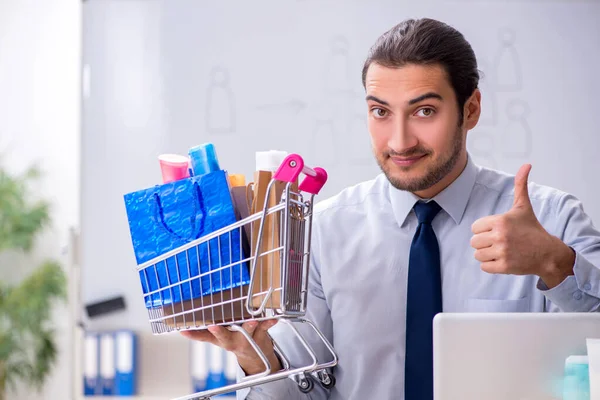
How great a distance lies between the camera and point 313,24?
3.45m

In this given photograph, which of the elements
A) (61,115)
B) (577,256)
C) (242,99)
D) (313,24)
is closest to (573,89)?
(313,24)

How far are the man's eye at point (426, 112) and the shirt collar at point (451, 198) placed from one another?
0.22 meters

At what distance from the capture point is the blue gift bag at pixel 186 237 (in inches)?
47.8

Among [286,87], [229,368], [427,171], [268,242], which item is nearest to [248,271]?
[268,242]

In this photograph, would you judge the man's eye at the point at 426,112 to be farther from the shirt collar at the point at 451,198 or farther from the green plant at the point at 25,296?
the green plant at the point at 25,296

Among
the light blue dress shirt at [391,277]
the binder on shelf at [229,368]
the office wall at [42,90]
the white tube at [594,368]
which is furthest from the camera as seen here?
the office wall at [42,90]

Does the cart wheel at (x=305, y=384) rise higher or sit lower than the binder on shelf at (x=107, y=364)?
higher

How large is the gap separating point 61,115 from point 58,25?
74 centimetres

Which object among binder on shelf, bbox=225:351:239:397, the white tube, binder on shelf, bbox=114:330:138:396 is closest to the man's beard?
the white tube

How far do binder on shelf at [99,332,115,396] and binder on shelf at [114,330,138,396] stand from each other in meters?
0.02

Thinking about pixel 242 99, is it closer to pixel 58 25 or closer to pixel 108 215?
pixel 108 215

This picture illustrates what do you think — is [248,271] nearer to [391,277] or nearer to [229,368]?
[391,277]

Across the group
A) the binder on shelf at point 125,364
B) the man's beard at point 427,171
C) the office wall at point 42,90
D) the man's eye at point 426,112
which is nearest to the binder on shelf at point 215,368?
the binder on shelf at point 125,364

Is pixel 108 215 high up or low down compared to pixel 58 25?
down
